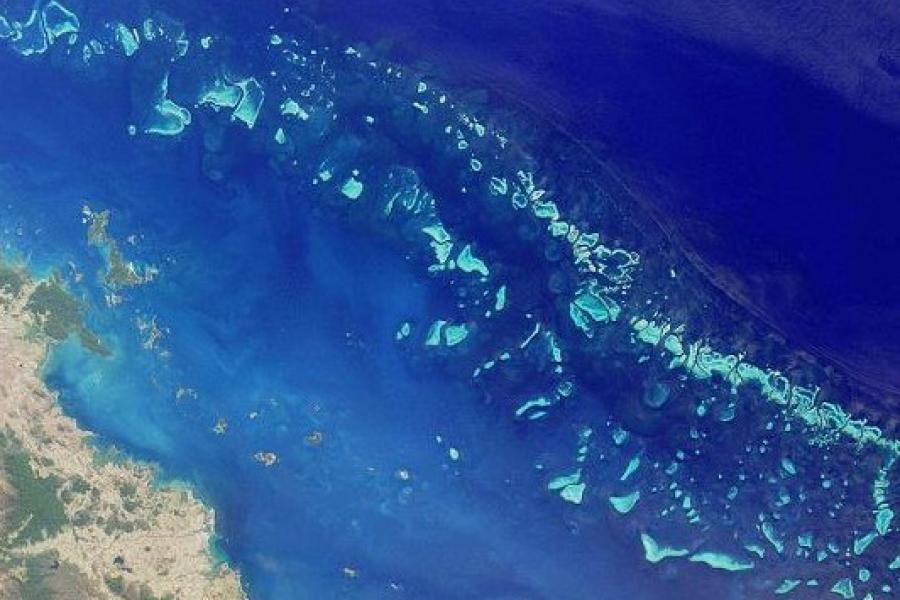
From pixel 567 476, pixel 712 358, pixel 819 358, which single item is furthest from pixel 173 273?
pixel 819 358

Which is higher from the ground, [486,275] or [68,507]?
[486,275]

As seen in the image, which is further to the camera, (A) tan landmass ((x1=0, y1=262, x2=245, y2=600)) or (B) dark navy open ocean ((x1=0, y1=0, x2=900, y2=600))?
(A) tan landmass ((x1=0, y1=262, x2=245, y2=600))

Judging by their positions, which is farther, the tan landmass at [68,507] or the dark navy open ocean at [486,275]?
the tan landmass at [68,507]

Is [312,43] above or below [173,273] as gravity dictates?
above

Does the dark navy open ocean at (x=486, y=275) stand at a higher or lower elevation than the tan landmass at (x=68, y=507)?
higher

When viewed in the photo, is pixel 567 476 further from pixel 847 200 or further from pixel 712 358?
pixel 847 200
